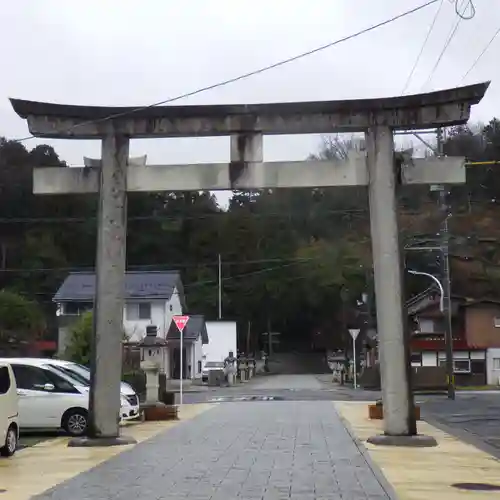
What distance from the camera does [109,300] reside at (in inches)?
580

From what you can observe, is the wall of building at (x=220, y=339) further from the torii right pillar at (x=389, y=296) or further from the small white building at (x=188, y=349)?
the torii right pillar at (x=389, y=296)

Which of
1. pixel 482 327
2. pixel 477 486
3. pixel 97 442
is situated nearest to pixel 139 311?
pixel 482 327

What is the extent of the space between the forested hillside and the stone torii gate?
57.8 ft

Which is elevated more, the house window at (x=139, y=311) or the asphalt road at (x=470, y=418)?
the house window at (x=139, y=311)

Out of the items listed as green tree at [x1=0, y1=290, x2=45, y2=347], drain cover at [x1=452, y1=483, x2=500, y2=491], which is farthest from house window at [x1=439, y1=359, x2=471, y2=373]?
drain cover at [x1=452, y1=483, x2=500, y2=491]

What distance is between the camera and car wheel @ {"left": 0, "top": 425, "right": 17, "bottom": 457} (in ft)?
43.3

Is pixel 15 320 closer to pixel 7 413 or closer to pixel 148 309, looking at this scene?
pixel 148 309

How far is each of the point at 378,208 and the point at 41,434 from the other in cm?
906

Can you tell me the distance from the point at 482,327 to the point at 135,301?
23.2 m

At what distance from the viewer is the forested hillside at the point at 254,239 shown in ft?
148

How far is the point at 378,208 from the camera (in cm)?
1462

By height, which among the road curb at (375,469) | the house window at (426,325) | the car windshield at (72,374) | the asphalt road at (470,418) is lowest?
the asphalt road at (470,418)

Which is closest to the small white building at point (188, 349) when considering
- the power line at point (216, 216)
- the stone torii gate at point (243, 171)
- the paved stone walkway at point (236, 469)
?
the power line at point (216, 216)

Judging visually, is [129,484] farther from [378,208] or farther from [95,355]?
[378,208]
